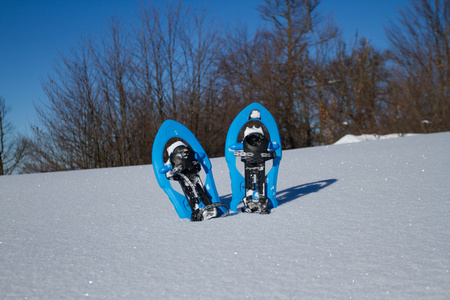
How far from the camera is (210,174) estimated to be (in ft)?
8.55

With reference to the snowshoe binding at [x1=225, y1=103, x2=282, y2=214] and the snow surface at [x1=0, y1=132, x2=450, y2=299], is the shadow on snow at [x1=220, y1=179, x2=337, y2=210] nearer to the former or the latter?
the snow surface at [x1=0, y1=132, x2=450, y2=299]

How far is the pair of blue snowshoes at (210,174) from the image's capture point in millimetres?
2443

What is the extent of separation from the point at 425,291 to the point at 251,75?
37.7 feet

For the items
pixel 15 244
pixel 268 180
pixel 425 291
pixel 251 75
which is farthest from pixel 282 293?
pixel 251 75

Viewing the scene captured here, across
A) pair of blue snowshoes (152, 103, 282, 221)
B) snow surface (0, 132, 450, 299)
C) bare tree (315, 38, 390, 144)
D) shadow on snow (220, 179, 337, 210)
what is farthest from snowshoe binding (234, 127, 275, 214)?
bare tree (315, 38, 390, 144)

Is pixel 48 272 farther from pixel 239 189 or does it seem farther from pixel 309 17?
pixel 309 17

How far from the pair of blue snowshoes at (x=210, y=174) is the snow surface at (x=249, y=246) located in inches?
4.7

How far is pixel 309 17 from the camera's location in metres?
13.2

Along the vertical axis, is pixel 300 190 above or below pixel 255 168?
below

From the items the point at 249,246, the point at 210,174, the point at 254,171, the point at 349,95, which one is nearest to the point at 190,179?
the point at 210,174

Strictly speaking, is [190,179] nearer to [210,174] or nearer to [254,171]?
[210,174]

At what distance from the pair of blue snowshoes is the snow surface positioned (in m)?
0.12

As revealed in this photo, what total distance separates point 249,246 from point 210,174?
0.90m

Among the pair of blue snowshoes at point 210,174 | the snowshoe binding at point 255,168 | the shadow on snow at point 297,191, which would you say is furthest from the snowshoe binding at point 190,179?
the shadow on snow at point 297,191
